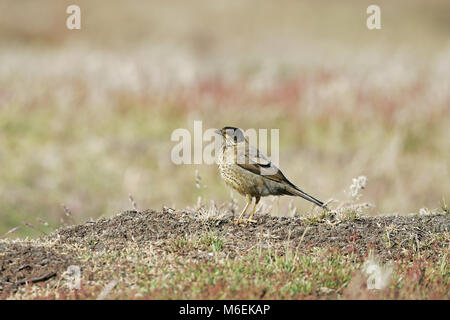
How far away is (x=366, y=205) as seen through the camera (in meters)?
5.82

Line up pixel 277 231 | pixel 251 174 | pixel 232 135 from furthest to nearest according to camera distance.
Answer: pixel 232 135 < pixel 251 174 < pixel 277 231

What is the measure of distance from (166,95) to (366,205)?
28.1 ft

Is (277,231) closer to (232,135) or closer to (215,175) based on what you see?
(232,135)

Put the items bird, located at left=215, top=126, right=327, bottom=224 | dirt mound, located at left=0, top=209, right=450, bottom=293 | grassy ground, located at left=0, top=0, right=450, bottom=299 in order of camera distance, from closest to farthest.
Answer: grassy ground, located at left=0, top=0, right=450, bottom=299
dirt mound, located at left=0, top=209, right=450, bottom=293
bird, located at left=215, top=126, right=327, bottom=224

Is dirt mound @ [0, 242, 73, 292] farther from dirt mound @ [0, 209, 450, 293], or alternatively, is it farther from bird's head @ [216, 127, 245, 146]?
bird's head @ [216, 127, 245, 146]

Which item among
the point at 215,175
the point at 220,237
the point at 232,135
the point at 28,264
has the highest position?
the point at 232,135

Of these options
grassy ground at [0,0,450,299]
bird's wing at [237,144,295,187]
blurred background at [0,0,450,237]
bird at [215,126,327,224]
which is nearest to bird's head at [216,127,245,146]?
bird at [215,126,327,224]

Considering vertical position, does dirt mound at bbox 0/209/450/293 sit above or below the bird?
below

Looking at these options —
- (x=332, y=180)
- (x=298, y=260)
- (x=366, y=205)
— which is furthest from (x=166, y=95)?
(x=298, y=260)

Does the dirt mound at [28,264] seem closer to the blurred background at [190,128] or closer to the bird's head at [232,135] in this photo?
the bird's head at [232,135]

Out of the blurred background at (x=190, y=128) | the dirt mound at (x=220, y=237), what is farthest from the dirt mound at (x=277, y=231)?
the blurred background at (x=190, y=128)

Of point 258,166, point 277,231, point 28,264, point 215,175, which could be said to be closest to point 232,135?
point 258,166
